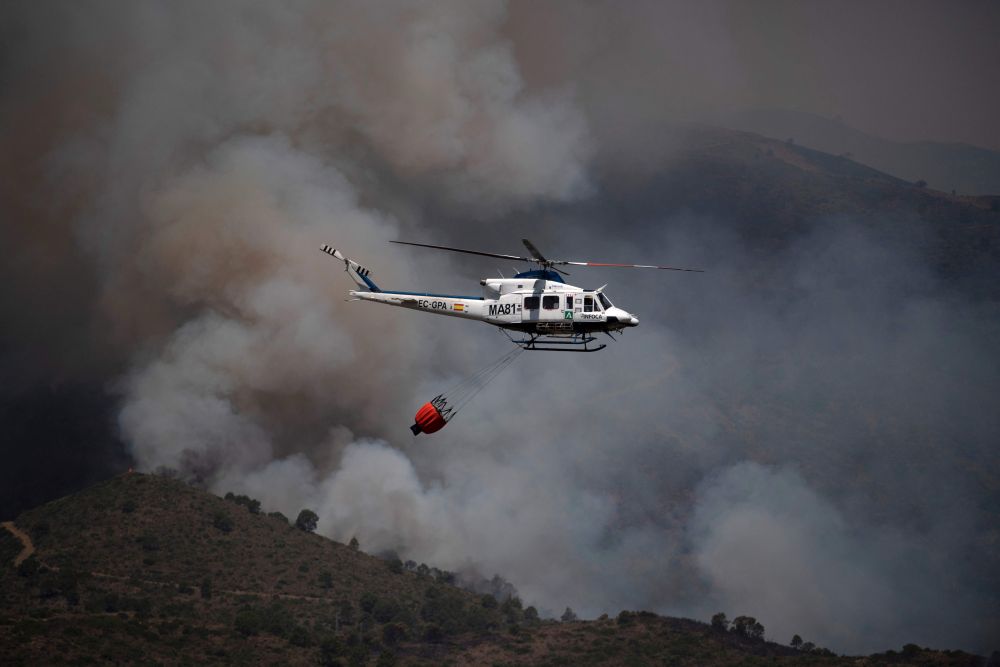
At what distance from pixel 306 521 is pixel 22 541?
25.0m

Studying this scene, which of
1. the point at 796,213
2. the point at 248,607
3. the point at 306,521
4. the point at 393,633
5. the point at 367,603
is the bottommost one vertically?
the point at 393,633

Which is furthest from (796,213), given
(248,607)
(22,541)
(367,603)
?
(22,541)

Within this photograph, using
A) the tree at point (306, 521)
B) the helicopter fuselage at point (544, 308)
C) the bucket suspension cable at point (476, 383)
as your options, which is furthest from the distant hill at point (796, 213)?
the helicopter fuselage at point (544, 308)

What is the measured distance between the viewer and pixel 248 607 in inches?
3748

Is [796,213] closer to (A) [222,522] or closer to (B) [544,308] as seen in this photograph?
(A) [222,522]

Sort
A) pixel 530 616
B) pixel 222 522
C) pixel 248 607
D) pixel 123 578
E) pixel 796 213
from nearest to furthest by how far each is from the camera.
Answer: pixel 248 607 → pixel 123 578 → pixel 222 522 → pixel 530 616 → pixel 796 213

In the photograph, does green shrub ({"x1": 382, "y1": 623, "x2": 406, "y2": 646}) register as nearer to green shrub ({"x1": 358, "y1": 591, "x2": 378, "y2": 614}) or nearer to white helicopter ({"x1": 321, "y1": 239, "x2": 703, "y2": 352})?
green shrub ({"x1": 358, "y1": 591, "x2": 378, "y2": 614})

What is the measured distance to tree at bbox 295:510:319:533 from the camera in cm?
11438

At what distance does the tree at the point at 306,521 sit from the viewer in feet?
375

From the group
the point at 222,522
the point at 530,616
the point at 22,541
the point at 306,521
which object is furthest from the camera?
the point at 306,521

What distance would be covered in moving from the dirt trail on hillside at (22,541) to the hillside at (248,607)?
0.82ft

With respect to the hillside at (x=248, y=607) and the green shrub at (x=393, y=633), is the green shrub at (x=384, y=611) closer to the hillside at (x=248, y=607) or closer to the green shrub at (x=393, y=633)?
the hillside at (x=248, y=607)

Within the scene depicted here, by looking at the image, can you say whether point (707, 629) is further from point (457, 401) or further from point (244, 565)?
point (457, 401)

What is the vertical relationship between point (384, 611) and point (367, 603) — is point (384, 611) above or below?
below
